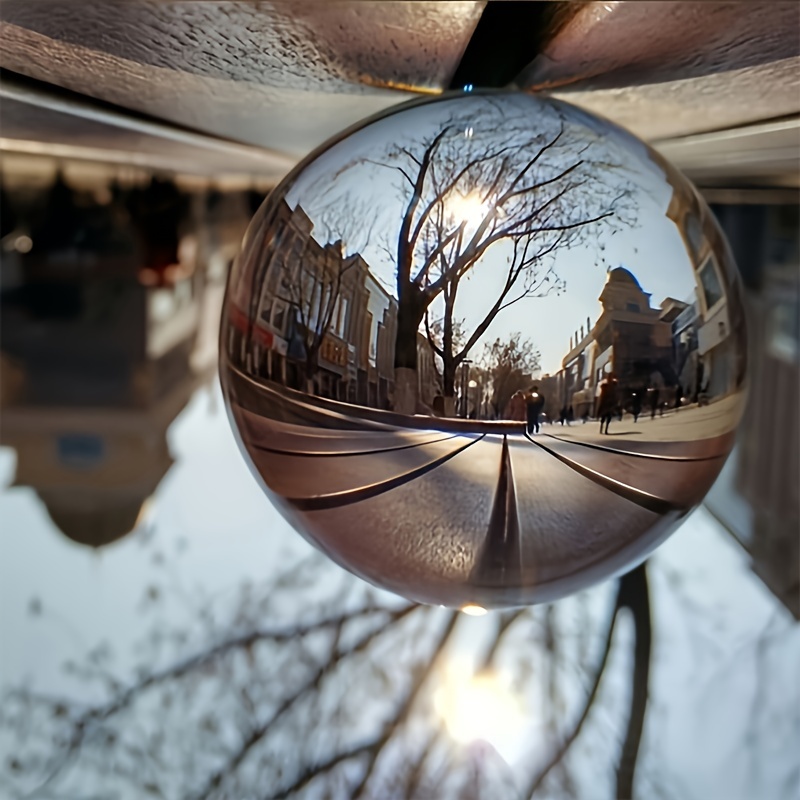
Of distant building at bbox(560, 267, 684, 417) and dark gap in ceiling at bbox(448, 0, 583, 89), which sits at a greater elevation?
dark gap in ceiling at bbox(448, 0, 583, 89)

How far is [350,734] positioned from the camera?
75 cm

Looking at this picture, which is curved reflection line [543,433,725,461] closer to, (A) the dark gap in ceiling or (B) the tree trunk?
(B) the tree trunk

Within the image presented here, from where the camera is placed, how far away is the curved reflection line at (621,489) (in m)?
0.38

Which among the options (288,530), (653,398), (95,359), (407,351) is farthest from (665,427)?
(95,359)

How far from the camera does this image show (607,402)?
375 millimetres

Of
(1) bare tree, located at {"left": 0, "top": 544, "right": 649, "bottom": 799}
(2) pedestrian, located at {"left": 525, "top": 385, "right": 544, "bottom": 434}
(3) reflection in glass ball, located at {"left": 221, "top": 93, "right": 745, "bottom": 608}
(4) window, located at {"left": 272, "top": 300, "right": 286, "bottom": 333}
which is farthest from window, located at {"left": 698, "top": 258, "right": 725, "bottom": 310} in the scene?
(1) bare tree, located at {"left": 0, "top": 544, "right": 649, "bottom": 799}

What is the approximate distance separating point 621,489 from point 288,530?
0.65m

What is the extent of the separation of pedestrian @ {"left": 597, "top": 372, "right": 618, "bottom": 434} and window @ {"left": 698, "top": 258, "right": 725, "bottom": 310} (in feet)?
0.24

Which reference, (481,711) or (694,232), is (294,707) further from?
(694,232)

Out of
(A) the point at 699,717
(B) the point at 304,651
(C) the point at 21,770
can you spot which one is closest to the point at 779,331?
(A) the point at 699,717

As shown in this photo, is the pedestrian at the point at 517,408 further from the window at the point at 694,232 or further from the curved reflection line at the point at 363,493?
the window at the point at 694,232

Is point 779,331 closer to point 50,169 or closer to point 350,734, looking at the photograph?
point 350,734

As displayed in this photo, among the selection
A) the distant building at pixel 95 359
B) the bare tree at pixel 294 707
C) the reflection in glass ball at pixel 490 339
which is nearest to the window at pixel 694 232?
the reflection in glass ball at pixel 490 339

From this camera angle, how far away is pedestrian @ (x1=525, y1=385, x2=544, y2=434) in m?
0.36
